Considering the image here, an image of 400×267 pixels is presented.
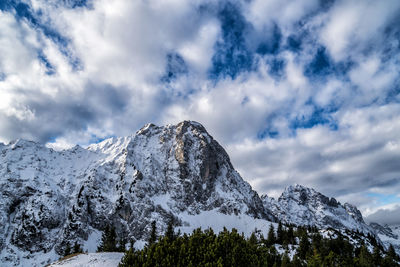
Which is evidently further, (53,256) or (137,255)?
(53,256)

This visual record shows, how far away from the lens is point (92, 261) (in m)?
29.8

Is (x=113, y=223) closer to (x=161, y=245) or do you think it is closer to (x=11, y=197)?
(x=11, y=197)

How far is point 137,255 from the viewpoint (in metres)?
24.4

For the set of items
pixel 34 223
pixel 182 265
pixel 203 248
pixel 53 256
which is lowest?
pixel 182 265

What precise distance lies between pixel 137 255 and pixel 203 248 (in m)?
6.54

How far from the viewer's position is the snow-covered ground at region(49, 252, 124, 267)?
28.9 metres

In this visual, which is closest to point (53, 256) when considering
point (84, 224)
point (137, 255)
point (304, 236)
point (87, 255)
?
point (84, 224)

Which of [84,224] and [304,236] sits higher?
[84,224]

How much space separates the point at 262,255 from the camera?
2786cm

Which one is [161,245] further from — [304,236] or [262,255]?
[304,236]

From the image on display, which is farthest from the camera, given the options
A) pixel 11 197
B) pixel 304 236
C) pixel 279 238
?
pixel 11 197

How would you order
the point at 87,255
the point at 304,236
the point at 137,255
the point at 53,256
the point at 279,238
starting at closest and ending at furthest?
the point at 137,255, the point at 87,255, the point at 304,236, the point at 279,238, the point at 53,256

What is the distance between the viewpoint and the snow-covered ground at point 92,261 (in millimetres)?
28933

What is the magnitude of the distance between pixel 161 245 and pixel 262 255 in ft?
37.5
